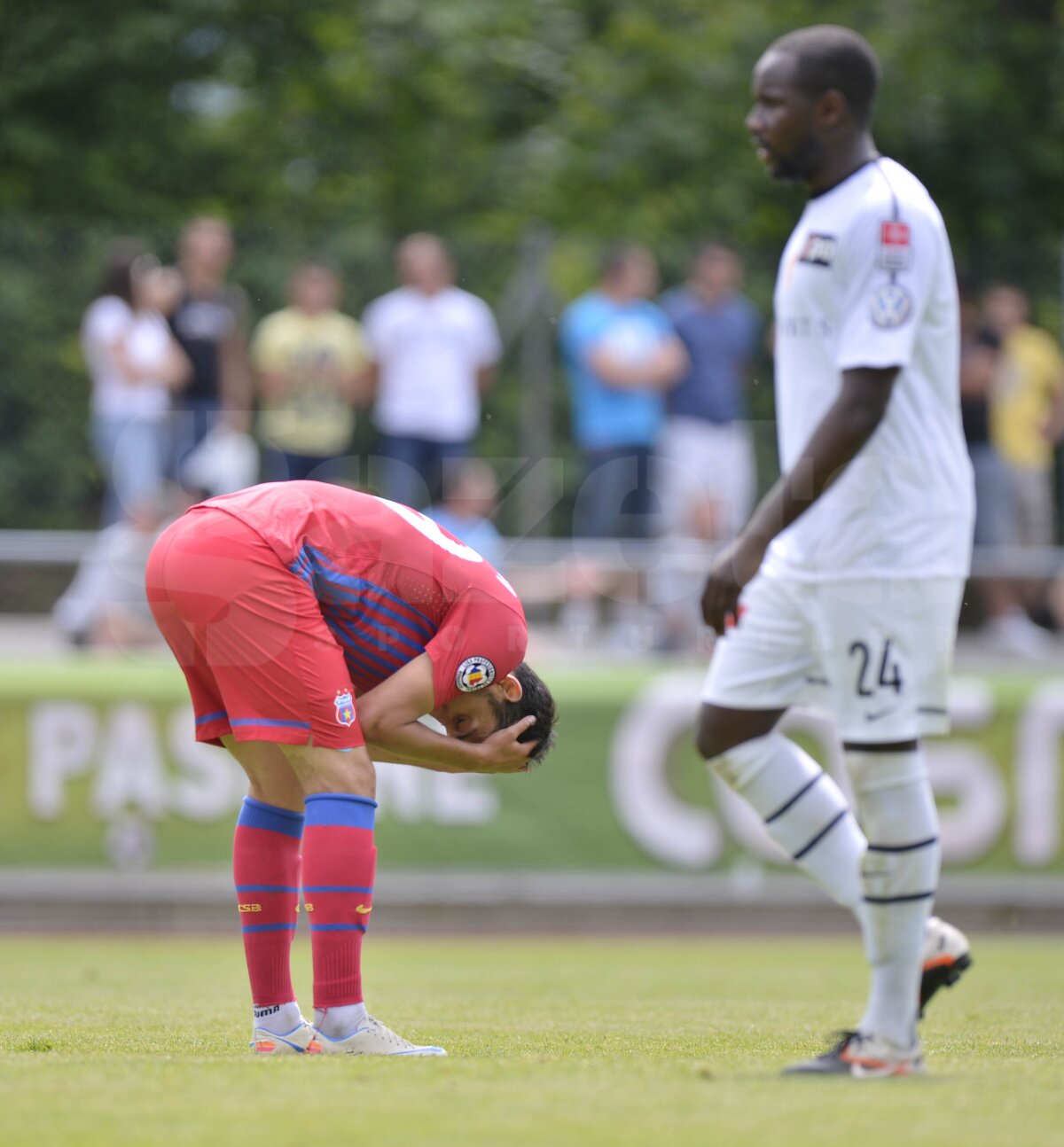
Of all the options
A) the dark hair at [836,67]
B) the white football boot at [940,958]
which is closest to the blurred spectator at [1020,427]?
the dark hair at [836,67]

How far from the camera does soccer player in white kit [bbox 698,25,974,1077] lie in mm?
4996

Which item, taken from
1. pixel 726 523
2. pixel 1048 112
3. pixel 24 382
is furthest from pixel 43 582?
pixel 1048 112

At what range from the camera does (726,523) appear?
1265cm

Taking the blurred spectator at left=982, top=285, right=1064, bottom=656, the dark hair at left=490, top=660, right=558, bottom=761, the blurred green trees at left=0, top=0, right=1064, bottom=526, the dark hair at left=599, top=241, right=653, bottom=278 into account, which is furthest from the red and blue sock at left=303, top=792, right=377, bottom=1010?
the blurred green trees at left=0, top=0, right=1064, bottom=526

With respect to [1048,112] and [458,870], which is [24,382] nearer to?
[458,870]

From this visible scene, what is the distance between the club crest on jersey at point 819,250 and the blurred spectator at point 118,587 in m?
7.13

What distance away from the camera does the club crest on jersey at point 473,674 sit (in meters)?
5.33

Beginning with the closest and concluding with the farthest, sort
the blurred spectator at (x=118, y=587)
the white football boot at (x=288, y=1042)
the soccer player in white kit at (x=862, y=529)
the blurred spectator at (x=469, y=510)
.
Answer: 1. the soccer player in white kit at (x=862, y=529)
2. the white football boot at (x=288, y=1042)
3. the blurred spectator at (x=118, y=587)
4. the blurred spectator at (x=469, y=510)

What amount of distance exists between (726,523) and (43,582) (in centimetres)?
420

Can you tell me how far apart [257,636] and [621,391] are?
7.82 meters

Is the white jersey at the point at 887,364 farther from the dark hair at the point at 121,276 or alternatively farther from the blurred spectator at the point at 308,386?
the dark hair at the point at 121,276

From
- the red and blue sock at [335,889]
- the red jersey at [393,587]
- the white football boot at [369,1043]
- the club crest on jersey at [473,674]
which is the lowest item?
the white football boot at [369,1043]

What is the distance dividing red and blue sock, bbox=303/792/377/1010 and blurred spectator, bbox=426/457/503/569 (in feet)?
23.0

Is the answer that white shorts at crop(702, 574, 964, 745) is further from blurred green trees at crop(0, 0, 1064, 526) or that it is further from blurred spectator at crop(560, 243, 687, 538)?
blurred green trees at crop(0, 0, 1064, 526)
